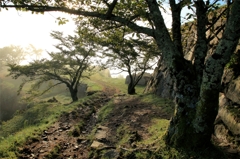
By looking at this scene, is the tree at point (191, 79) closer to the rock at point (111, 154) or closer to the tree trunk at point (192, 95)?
the tree trunk at point (192, 95)

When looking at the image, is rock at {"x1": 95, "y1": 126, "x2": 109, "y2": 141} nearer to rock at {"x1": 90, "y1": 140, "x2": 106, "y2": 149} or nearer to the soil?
the soil

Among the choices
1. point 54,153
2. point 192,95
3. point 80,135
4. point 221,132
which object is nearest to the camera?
point 192,95

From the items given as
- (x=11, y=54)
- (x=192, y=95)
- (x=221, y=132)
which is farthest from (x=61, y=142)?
(x=11, y=54)

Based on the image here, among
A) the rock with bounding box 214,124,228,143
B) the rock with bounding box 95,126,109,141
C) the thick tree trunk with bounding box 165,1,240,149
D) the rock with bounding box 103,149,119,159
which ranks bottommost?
the rock with bounding box 95,126,109,141

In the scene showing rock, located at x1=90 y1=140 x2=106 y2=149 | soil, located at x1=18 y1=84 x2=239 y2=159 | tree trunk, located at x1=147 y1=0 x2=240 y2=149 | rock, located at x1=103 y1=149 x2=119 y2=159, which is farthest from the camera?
soil, located at x1=18 y1=84 x2=239 y2=159

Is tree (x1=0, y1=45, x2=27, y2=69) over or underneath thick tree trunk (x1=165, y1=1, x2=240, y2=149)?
over

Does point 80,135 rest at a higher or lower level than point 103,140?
lower

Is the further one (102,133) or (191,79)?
(102,133)

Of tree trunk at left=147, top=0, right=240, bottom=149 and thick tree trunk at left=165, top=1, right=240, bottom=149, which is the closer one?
thick tree trunk at left=165, top=1, right=240, bottom=149

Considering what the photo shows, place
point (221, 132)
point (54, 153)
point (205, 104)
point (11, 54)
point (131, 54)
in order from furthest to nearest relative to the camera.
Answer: point (11, 54), point (131, 54), point (54, 153), point (221, 132), point (205, 104)

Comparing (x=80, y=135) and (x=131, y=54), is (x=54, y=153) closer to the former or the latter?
(x=80, y=135)

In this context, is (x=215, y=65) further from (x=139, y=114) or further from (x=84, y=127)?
(x=84, y=127)

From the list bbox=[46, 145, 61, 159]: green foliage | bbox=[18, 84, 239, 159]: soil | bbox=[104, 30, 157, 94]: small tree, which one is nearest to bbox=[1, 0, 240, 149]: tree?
bbox=[18, 84, 239, 159]: soil

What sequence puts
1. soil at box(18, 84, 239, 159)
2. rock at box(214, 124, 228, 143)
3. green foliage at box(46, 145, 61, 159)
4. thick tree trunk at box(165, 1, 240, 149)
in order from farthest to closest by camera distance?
1. soil at box(18, 84, 239, 159)
2. green foliage at box(46, 145, 61, 159)
3. rock at box(214, 124, 228, 143)
4. thick tree trunk at box(165, 1, 240, 149)
